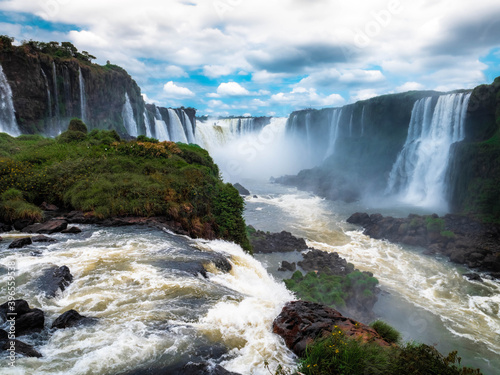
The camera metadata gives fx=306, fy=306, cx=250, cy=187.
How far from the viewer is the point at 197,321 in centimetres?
660

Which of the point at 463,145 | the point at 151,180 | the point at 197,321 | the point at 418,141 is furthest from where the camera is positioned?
the point at 418,141

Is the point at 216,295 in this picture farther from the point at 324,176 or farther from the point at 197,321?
the point at 324,176

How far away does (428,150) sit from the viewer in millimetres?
41281

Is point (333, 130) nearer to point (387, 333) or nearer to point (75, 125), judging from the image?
point (75, 125)

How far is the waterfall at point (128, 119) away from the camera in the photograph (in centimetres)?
5428

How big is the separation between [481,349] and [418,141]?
3552 cm

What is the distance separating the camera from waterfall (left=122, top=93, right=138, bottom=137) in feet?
178

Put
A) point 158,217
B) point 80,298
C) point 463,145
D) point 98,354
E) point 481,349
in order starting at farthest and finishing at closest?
point 463,145 < point 158,217 < point 481,349 < point 80,298 < point 98,354

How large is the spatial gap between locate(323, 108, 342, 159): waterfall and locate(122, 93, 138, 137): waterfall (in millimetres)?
39355

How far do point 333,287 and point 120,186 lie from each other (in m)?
12.0

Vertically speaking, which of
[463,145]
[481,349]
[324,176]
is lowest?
[481,349]

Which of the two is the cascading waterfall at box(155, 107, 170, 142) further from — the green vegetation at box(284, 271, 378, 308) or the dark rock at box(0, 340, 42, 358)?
the dark rock at box(0, 340, 42, 358)

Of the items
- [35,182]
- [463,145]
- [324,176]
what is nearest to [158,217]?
[35,182]

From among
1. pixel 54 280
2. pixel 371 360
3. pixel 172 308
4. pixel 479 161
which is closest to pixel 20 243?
pixel 54 280
